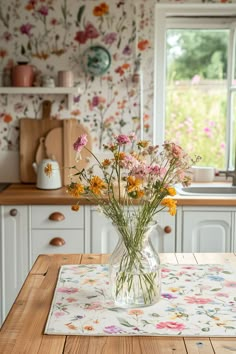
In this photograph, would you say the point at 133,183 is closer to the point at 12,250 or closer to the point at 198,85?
the point at 12,250

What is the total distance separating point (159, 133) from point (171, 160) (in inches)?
86.3

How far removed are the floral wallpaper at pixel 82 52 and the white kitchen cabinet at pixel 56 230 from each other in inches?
26.0

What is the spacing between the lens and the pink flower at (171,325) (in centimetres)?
150

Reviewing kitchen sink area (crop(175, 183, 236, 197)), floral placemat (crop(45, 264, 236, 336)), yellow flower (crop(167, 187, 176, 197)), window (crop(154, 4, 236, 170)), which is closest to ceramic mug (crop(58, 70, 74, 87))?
window (crop(154, 4, 236, 170))

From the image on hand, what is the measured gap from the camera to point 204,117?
391cm

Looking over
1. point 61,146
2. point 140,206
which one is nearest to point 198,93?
point 61,146

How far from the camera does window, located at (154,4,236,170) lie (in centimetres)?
377

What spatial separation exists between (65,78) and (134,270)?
7.03 ft

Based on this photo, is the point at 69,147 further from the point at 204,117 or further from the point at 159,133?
the point at 204,117

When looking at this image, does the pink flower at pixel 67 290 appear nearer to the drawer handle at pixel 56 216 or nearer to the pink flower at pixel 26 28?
the drawer handle at pixel 56 216

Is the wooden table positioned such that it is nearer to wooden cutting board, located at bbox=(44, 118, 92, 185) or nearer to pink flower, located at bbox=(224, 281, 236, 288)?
pink flower, located at bbox=(224, 281, 236, 288)

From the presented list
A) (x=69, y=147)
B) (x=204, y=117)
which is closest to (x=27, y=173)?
(x=69, y=147)

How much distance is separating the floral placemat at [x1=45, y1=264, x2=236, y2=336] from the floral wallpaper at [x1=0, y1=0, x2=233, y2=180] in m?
1.82

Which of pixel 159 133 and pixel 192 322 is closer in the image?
pixel 192 322
